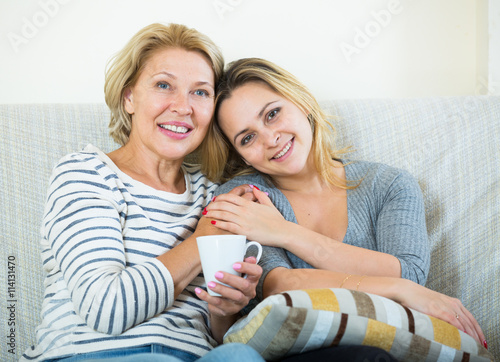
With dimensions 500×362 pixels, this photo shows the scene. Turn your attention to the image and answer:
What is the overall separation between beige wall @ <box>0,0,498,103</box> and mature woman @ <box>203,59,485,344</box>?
454mm

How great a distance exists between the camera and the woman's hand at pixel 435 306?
107 centimetres

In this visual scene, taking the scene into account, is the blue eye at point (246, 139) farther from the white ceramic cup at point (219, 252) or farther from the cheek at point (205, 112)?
the white ceramic cup at point (219, 252)

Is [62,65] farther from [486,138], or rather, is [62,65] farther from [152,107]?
[486,138]

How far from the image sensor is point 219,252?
965mm

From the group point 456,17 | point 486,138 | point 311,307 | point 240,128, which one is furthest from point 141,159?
point 456,17

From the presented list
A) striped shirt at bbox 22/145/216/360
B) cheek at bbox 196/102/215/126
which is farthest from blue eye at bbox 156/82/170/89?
striped shirt at bbox 22/145/216/360

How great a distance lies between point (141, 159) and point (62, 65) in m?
0.69

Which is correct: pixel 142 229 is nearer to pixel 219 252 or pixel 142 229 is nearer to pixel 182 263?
pixel 182 263

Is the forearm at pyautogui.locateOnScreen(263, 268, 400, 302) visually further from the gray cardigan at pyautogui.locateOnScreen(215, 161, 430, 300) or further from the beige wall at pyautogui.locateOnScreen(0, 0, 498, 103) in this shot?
the beige wall at pyautogui.locateOnScreen(0, 0, 498, 103)

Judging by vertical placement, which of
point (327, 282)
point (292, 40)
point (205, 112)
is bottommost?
point (327, 282)

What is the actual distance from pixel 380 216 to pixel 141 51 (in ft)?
2.77

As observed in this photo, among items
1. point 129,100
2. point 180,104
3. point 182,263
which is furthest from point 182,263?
Answer: point 129,100

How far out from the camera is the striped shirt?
1.02 m

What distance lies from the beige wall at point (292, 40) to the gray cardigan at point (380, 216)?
25.1 inches
